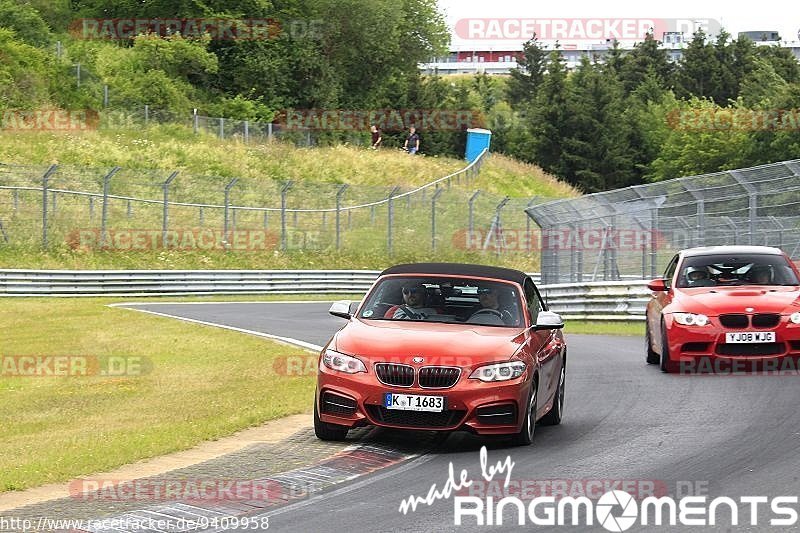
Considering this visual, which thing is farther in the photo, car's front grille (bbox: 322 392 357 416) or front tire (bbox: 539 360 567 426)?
front tire (bbox: 539 360 567 426)

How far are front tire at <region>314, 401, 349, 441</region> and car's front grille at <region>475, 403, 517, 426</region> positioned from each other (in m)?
1.13

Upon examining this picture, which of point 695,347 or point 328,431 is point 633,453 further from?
point 695,347

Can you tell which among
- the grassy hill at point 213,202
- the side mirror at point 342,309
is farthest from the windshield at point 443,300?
the grassy hill at point 213,202

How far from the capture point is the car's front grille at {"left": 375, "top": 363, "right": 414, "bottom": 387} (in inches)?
402

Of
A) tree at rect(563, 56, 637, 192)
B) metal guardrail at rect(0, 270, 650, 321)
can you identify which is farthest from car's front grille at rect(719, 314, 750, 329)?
tree at rect(563, 56, 637, 192)

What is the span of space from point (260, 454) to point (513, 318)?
251 centimetres

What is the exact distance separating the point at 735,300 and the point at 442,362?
256 inches

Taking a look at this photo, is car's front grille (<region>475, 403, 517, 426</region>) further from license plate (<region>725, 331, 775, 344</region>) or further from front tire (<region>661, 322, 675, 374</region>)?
front tire (<region>661, 322, 675, 374</region>)

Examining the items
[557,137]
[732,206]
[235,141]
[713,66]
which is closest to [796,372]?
[732,206]

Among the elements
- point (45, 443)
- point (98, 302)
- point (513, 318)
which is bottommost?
point (98, 302)

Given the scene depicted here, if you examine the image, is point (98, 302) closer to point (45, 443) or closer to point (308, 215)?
point (308, 215)

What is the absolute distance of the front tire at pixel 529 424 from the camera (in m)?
10.5

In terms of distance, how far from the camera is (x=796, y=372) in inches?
607

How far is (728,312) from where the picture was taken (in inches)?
606
